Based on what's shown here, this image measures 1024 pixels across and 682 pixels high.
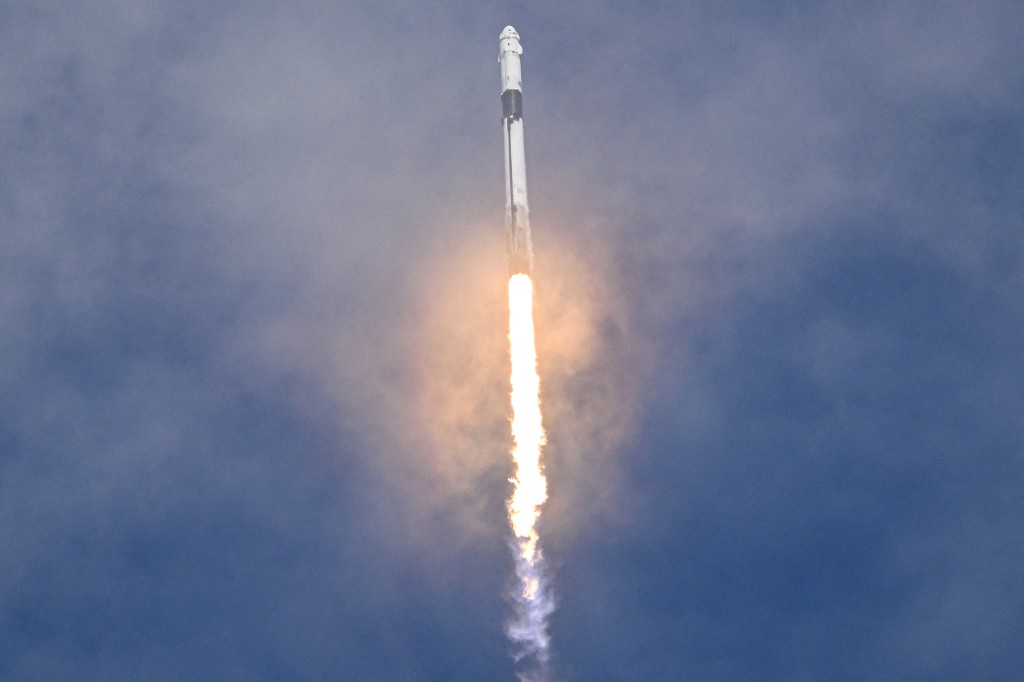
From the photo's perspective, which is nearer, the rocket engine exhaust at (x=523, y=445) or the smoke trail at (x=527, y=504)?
the rocket engine exhaust at (x=523, y=445)

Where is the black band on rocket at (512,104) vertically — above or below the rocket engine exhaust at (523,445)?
above

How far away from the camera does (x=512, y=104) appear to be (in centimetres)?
10138

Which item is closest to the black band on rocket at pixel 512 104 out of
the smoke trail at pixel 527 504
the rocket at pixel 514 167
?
the rocket at pixel 514 167

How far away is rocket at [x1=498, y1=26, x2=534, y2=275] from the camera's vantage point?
98.9 metres

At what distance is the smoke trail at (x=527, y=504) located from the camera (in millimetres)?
104875

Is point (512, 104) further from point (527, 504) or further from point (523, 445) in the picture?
point (527, 504)

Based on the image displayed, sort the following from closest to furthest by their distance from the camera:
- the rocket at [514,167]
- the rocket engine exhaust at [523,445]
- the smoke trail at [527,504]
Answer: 1. the rocket at [514,167]
2. the rocket engine exhaust at [523,445]
3. the smoke trail at [527,504]

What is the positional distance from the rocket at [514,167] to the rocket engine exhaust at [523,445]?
0.06m

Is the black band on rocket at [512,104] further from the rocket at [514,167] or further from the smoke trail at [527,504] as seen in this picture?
the smoke trail at [527,504]

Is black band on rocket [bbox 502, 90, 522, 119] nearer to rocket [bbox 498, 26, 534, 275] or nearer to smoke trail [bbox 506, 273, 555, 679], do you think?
rocket [bbox 498, 26, 534, 275]

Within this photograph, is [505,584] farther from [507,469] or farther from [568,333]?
[568,333]

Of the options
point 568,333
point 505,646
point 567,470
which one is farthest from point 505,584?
point 568,333

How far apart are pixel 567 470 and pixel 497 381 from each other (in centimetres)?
857

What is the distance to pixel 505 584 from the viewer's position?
10856 cm
